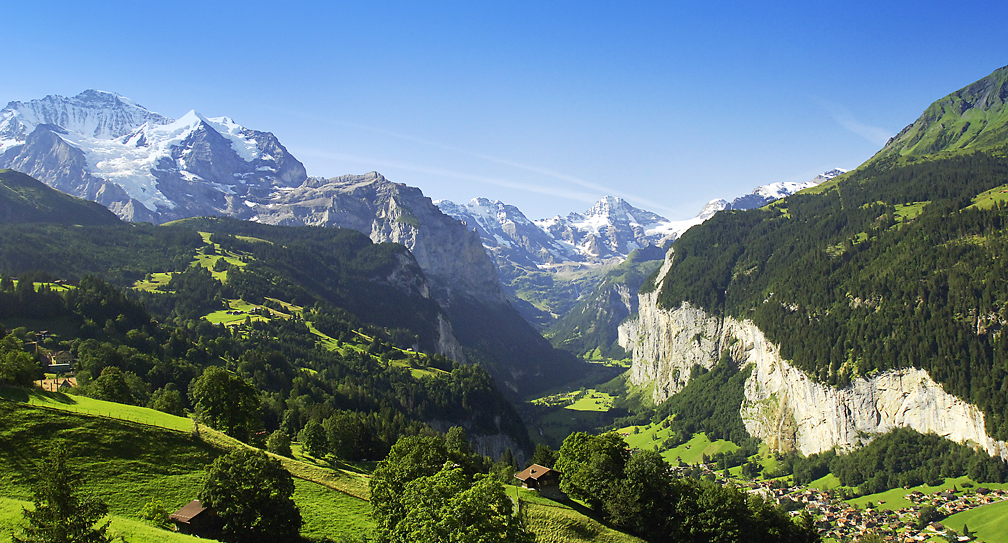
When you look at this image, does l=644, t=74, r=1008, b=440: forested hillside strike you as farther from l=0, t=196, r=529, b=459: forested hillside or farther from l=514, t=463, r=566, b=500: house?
l=514, t=463, r=566, b=500: house

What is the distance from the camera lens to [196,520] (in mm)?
42625

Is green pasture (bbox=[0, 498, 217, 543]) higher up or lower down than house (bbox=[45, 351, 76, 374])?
lower down

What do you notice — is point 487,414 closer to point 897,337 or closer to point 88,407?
point 897,337

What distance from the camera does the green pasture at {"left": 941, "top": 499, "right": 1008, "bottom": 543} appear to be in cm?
9975

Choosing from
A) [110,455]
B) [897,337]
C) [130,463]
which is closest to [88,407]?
[110,455]

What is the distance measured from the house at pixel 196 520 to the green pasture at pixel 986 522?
122 meters

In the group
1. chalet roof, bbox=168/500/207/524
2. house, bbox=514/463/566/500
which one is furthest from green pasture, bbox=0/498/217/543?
house, bbox=514/463/566/500

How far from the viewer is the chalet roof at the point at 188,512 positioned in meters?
42.3

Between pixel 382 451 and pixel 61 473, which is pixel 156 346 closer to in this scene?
pixel 382 451

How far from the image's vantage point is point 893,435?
147 metres

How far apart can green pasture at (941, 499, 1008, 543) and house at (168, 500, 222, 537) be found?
12216 cm

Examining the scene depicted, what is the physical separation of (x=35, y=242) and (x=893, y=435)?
25927cm

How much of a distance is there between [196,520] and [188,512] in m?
1.08

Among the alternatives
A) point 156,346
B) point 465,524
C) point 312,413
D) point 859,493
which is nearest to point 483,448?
point 312,413
